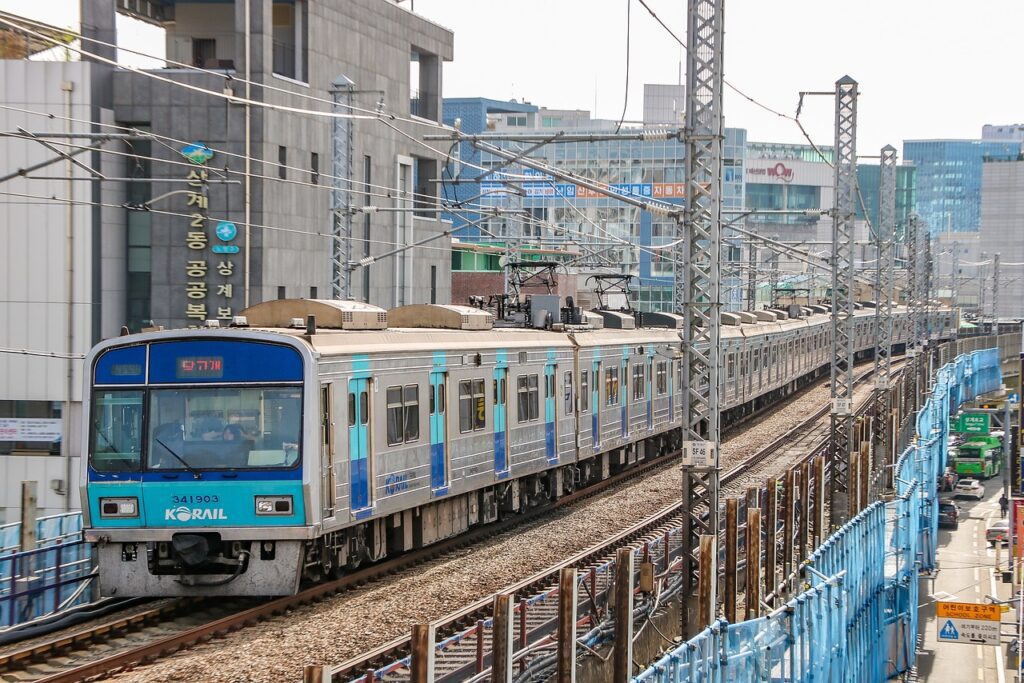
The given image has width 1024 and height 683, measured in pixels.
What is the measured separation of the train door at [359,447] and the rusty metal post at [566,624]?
380 cm

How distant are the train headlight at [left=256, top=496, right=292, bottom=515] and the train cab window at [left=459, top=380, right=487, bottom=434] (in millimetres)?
4395

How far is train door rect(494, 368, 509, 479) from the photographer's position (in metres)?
18.5

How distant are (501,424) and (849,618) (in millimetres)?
5355

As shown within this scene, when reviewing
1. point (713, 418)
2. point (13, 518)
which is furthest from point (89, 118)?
point (713, 418)

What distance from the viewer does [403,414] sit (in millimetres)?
15609

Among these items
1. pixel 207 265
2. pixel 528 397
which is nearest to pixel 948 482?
pixel 207 265

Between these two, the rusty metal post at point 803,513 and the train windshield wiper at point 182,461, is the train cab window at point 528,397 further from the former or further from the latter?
the train windshield wiper at point 182,461

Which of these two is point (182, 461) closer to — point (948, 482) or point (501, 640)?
point (501, 640)

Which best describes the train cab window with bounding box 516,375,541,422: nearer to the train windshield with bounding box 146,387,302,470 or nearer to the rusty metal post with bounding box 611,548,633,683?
the train windshield with bounding box 146,387,302,470

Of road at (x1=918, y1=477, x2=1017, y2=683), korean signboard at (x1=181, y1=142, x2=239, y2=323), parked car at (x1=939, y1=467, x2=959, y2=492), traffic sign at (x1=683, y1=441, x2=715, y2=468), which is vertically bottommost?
road at (x1=918, y1=477, x2=1017, y2=683)

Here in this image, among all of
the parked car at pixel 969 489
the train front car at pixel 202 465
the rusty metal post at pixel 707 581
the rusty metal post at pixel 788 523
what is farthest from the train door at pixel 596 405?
the parked car at pixel 969 489

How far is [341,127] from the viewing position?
21219 mm

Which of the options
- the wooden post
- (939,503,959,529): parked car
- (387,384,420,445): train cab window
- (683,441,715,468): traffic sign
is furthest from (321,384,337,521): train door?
(939,503,959,529): parked car

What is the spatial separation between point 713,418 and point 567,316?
29.6 feet
